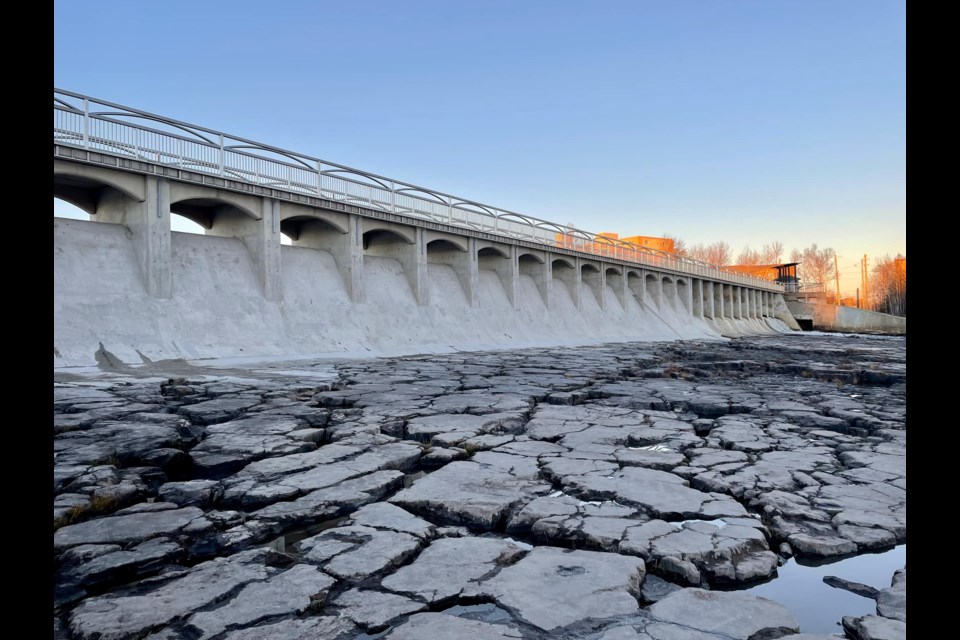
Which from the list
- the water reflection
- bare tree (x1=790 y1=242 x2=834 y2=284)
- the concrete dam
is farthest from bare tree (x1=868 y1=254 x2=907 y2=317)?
the water reflection

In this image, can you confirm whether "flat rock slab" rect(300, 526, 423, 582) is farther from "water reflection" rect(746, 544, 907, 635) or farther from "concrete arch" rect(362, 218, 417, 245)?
"concrete arch" rect(362, 218, 417, 245)

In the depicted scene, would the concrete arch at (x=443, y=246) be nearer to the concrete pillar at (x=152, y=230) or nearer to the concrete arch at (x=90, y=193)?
the concrete pillar at (x=152, y=230)

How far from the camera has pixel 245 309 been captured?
13508mm

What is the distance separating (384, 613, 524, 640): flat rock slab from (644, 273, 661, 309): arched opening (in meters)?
31.8

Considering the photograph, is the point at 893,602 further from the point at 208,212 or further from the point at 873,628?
the point at 208,212

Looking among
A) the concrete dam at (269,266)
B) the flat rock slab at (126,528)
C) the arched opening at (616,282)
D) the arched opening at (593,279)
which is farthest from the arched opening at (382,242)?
the flat rock slab at (126,528)

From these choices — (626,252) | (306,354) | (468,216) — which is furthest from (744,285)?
(306,354)

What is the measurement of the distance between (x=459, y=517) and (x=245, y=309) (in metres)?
12.1

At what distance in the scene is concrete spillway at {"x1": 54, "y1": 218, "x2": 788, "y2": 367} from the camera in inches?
432

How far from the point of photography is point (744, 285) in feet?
140

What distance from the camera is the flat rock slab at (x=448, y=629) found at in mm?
1755

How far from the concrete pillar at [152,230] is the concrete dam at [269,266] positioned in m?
0.03

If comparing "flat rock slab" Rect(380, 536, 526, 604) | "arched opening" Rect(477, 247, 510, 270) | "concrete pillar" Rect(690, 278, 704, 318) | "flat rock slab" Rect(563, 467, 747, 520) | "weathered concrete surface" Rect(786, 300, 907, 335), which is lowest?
"flat rock slab" Rect(380, 536, 526, 604)
